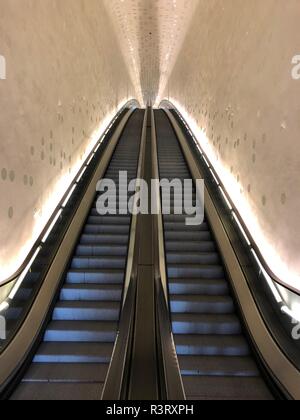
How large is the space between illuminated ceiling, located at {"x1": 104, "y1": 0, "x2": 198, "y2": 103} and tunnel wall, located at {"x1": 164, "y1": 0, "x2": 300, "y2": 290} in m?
4.24

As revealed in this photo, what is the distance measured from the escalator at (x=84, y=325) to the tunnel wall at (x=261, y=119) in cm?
152

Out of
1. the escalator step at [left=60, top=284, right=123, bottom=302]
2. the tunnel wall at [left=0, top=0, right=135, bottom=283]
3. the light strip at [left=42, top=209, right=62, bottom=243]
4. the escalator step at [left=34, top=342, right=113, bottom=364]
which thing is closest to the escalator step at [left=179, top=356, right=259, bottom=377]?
the escalator step at [left=34, top=342, right=113, bottom=364]

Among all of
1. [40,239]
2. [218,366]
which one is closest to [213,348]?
[218,366]

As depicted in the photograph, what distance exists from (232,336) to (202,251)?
57.8 inches

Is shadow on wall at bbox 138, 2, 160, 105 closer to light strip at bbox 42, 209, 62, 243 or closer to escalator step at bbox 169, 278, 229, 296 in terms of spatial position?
light strip at bbox 42, 209, 62, 243

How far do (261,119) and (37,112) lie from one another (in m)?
2.53

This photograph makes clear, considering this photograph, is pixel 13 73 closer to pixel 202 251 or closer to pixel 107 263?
pixel 107 263

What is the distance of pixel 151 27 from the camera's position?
540 inches

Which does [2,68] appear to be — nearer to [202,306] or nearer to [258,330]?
[202,306]

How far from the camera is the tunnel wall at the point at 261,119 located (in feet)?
11.2

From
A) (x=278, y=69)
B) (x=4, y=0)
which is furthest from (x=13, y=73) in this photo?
(x=278, y=69)

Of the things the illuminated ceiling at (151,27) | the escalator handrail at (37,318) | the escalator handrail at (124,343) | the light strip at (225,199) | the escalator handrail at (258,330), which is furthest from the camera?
the illuminated ceiling at (151,27)

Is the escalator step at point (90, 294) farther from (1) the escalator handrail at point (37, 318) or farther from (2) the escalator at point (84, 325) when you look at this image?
(1) the escalator handrail at point (37, 318)

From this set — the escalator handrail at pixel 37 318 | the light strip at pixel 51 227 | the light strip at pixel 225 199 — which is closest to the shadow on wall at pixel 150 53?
the light strip at pixel 225 199
